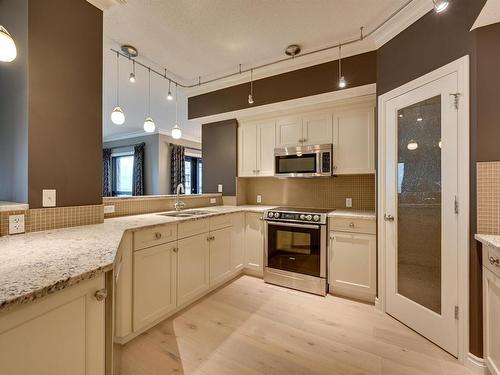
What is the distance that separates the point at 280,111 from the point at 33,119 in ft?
8.43

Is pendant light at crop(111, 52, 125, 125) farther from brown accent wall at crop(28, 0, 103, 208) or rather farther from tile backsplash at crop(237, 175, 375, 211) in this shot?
tile backsplash at crop(237, 175, 375, 211)

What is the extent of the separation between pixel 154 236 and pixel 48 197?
763 millimetres

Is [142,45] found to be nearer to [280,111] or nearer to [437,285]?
[280,111]

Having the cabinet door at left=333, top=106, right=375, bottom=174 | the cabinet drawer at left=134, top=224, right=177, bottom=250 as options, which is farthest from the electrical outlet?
the cabinet door at left=333, top=106, right=375, bottom=174

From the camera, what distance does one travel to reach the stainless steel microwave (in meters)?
2.91

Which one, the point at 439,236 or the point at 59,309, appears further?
the point at 439,236

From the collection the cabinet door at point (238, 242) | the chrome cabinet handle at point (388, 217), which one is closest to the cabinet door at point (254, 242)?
the cabinet door at point (238, 242)

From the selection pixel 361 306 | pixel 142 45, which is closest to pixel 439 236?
pixel 361 306

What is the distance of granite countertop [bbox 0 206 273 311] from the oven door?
184cm

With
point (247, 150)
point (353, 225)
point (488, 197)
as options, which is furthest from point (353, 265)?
point (247, 150)

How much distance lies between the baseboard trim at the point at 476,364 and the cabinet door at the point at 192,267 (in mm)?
2181

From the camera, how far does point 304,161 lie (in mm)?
3066

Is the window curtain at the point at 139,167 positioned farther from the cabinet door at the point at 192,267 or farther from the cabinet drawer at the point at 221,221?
the cabinet door at the point at 192,267

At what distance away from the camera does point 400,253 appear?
2.13m
